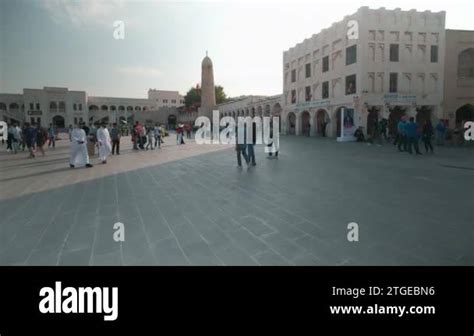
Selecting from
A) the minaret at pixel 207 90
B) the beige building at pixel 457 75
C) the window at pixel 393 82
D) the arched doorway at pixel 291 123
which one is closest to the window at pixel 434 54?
the beige building at pixel 457 75

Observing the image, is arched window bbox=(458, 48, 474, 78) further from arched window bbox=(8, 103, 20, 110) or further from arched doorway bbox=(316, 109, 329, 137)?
arched window bbox=(8, 103, 20, 110)

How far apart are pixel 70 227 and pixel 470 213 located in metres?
6.16

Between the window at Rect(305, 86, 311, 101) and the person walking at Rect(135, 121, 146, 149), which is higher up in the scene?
the window at Rect(305, 86, 311, 101)

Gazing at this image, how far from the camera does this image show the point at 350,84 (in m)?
25.7

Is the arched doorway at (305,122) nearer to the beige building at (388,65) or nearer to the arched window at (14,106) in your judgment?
the beige building at (388,65)

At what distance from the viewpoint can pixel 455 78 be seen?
A: 2614cm

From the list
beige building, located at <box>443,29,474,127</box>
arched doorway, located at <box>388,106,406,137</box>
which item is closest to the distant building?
arched doorway, located at <box>388,106,406,137</box>

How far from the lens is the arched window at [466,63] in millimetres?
26469

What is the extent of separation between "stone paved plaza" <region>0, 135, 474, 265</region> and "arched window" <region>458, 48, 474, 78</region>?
24.9 meters

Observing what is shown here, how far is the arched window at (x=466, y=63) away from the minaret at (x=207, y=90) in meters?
30.2

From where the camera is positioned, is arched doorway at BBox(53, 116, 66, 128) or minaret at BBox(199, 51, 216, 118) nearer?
minaret at BBox(199, 51, 216, 118)

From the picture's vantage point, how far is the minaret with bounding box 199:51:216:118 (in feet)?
145
